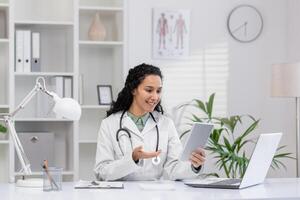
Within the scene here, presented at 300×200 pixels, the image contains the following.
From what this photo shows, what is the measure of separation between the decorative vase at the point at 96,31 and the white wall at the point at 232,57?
27cm

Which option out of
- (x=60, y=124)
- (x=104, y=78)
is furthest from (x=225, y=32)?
(x=60, y=124)

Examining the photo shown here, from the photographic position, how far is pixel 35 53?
4.64 metres

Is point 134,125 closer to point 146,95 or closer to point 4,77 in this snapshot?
point 146,95

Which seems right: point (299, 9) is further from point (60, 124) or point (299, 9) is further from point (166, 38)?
point (60, 124)

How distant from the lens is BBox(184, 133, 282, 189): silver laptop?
117 inches

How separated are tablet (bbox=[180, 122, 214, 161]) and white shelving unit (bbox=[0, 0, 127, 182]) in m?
1.60

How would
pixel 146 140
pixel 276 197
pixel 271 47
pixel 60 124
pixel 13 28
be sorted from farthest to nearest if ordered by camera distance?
1. pixel 271 47
2. pixel 60 124
3. pixel 13 28
4. pixel 146 140
5. pixel 276 197

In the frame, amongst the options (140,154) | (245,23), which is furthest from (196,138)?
(245,23)

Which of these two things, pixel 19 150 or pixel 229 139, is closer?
pixel 19 150

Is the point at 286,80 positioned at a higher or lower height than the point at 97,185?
higher

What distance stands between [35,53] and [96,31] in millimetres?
490

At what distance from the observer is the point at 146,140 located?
3607mm

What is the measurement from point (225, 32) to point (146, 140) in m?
1.93

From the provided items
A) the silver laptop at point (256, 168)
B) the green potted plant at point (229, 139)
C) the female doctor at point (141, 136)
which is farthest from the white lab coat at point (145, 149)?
the green potted plant at point (229, 139)
